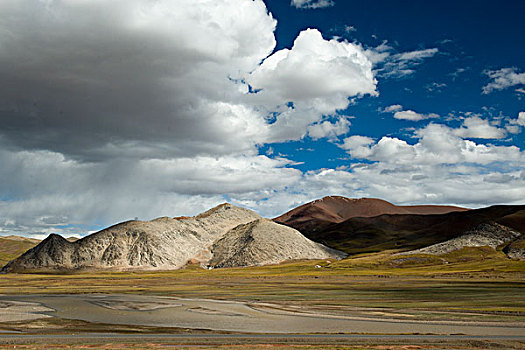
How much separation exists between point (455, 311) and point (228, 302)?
37767 mm

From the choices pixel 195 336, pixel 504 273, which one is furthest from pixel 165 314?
pixel 504 273

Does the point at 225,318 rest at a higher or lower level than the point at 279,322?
higher

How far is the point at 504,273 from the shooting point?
497 feet

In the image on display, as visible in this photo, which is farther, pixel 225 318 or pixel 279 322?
pixel 225 318

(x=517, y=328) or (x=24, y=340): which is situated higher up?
(x=24, y=340)

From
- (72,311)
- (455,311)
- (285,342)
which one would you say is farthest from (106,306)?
(455,311)

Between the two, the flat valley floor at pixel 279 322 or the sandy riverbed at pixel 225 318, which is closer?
the flat valley floor at pixel 279 322

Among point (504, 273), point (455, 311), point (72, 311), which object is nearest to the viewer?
point (455, 311)

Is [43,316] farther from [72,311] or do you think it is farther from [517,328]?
[517,328]

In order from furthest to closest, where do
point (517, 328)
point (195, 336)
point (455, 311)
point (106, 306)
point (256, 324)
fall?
point (106, 306)
point (455, 311)
point (256, 324)
point (517, 328)
point (195, 336)

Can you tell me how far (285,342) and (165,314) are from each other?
98.8ft

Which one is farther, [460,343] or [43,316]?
[43,316]

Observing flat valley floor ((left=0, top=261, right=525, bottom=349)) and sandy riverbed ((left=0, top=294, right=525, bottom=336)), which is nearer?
flat valley floor ((left=0, top=261, right=525, bottom=349))

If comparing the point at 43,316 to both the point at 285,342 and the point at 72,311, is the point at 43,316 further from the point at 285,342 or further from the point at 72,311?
the point at 285,342
